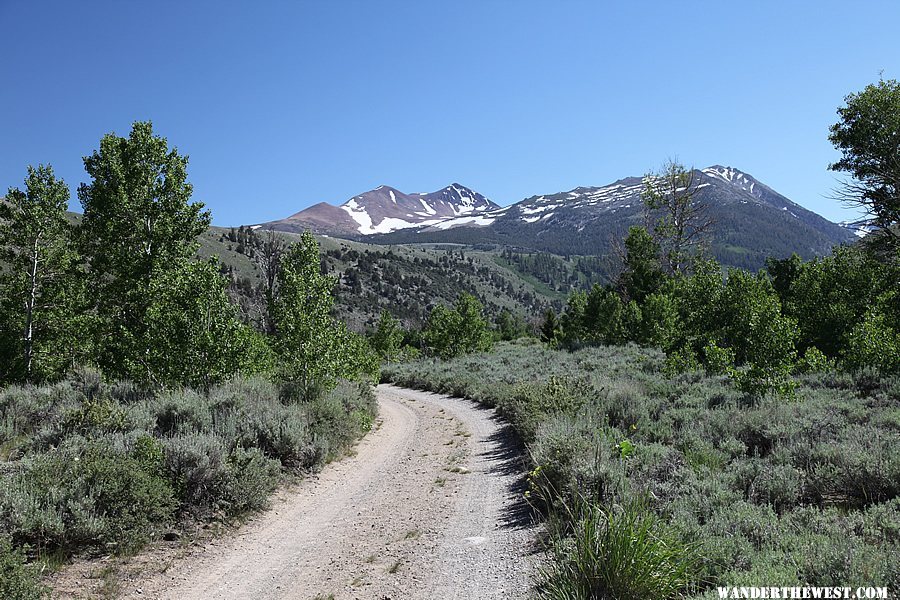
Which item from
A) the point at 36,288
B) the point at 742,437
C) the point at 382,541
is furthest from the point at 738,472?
the point at 36,288

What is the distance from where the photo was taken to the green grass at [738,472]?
4043 millimetres

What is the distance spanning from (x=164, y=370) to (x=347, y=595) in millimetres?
9356

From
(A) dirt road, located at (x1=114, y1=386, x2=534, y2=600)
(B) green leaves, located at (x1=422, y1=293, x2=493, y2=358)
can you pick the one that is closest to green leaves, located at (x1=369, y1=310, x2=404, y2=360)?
(B) green leaves, located at (x1=422, y1=293, x2=493, y2=358)

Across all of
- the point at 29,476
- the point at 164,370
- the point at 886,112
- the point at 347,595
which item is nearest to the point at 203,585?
the point at 347,595

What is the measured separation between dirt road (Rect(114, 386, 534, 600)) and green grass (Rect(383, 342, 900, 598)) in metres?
0.90

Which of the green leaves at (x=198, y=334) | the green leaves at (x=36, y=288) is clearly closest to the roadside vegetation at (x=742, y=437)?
the green leaves at (x=198, y=334)

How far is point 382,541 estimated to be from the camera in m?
6.84

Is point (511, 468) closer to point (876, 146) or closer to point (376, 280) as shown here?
point (876, 146)

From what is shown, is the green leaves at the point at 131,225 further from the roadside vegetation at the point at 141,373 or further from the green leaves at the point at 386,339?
the green leaves at the point at 386,339

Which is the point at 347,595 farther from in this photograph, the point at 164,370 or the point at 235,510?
the point at 164,370

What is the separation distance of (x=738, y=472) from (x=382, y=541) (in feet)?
16.8

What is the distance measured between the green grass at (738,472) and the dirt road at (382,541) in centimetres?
90

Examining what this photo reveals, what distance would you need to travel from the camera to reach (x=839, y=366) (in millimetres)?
12766

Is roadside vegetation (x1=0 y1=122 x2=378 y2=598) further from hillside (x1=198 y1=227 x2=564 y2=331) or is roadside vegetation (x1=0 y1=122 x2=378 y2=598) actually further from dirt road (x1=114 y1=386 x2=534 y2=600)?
hillside (x1=198 y1=227 x2=564 y2=331)
